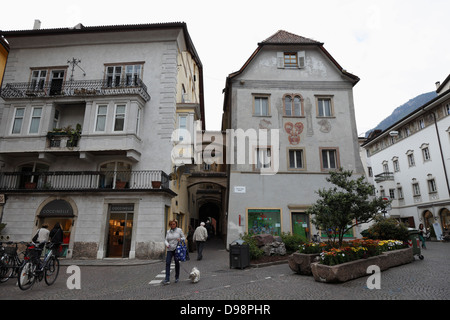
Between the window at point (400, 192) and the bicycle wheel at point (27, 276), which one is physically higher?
the window at point (400, 192)

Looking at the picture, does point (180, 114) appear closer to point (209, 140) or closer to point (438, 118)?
point (209, 140)

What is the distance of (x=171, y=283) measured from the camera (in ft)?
28.0

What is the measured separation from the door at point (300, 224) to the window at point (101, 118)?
13.7 m

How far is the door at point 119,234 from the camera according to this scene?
607 inches

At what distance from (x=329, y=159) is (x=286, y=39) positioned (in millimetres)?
10353

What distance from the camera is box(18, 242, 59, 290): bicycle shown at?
7.67m

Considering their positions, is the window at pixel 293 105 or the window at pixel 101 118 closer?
the window at pixel 101 118

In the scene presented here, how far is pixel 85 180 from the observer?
17156mm

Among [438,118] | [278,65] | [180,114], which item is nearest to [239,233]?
[180,114]

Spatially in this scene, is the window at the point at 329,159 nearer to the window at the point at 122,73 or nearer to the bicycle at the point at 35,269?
the window at the point at 122,73

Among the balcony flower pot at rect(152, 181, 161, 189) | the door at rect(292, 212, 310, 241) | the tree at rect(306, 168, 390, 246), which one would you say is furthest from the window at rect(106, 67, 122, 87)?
the tree at rect(306, 168, 390, 246)

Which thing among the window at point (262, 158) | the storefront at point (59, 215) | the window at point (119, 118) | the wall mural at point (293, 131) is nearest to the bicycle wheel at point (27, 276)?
the storefront at point (59, 215)

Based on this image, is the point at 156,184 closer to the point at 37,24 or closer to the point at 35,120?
the point at 35,120

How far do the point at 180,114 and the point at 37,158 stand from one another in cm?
967
